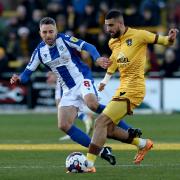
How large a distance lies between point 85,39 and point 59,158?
1341cm

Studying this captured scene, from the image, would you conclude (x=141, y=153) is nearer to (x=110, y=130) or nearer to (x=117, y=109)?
(x=110, y=130)

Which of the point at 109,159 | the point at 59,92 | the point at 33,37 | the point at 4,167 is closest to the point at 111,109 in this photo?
the point at 109,159

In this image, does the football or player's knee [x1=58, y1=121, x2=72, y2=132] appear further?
player's knee [x1=58, y1=121, x2=72, y2=132]

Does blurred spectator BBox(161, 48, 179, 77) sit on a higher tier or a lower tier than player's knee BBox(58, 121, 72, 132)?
lower

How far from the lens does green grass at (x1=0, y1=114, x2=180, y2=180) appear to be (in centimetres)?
1140

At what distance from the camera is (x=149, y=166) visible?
41.0ft

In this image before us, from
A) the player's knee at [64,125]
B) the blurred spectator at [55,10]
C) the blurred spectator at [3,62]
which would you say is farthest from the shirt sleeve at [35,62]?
the blurred spectator at [55,10]

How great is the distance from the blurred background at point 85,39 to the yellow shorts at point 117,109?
11928 mm

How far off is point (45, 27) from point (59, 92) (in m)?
3.78

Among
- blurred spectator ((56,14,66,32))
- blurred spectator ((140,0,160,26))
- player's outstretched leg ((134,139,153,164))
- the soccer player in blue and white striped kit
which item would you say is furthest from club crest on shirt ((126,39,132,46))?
blurred spectator ((140,0,160,26))

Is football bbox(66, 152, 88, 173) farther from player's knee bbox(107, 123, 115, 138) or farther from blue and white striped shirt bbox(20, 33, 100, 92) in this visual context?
blue and white striped shirt bbox(20, 33, 100, 92)

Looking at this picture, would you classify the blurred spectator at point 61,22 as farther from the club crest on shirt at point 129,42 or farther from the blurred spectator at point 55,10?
the club crest on shirt at point 129,42

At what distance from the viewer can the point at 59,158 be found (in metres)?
13.9

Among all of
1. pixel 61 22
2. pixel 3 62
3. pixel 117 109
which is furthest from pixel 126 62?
pixel 3 62
